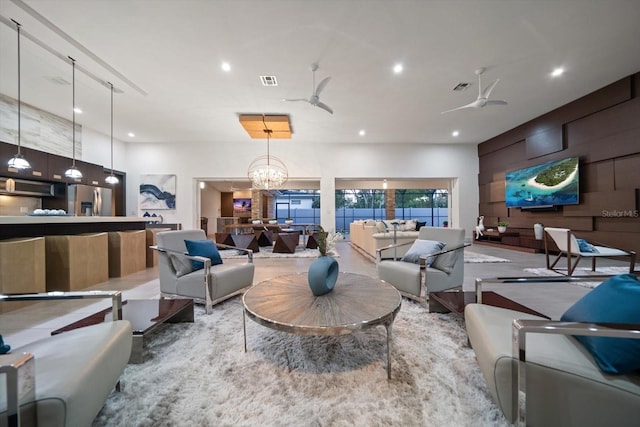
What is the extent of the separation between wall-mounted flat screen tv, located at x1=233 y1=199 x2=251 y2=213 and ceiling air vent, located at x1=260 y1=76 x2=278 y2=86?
382 inches

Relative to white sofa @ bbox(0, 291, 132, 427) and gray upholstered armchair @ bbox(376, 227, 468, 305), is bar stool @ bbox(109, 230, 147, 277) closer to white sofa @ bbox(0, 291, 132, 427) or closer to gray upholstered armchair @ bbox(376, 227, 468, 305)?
white sofa @ bbox(0, 291, 132, 427)

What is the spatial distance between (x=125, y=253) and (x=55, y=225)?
103 cm

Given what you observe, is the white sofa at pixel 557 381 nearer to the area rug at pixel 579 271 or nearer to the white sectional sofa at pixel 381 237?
the white sectional sofa at pixel 381 237

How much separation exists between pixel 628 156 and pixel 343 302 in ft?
21.9

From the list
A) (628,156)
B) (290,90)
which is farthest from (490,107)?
(290,90)

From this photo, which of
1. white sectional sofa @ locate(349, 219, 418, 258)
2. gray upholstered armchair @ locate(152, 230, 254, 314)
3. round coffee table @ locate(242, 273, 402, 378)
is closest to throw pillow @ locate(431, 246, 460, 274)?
round coffee table @ locate(242, 273, 402, 378)

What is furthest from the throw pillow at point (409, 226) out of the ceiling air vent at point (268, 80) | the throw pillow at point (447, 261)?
the ceiling air vent at point (268, 80)

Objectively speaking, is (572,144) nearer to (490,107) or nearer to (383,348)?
(490,107)

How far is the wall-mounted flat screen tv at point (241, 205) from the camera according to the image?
13555 millimetres

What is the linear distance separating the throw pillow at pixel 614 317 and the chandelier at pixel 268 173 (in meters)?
6.67

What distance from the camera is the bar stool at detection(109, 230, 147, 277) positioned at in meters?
A: 4.07

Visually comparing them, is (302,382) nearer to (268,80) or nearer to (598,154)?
(268,80)

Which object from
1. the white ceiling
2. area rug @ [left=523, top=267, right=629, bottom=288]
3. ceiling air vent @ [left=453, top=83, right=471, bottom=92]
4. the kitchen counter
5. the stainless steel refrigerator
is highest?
the white ceiling

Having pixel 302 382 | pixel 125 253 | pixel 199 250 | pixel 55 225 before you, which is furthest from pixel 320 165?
pixel 302 382
